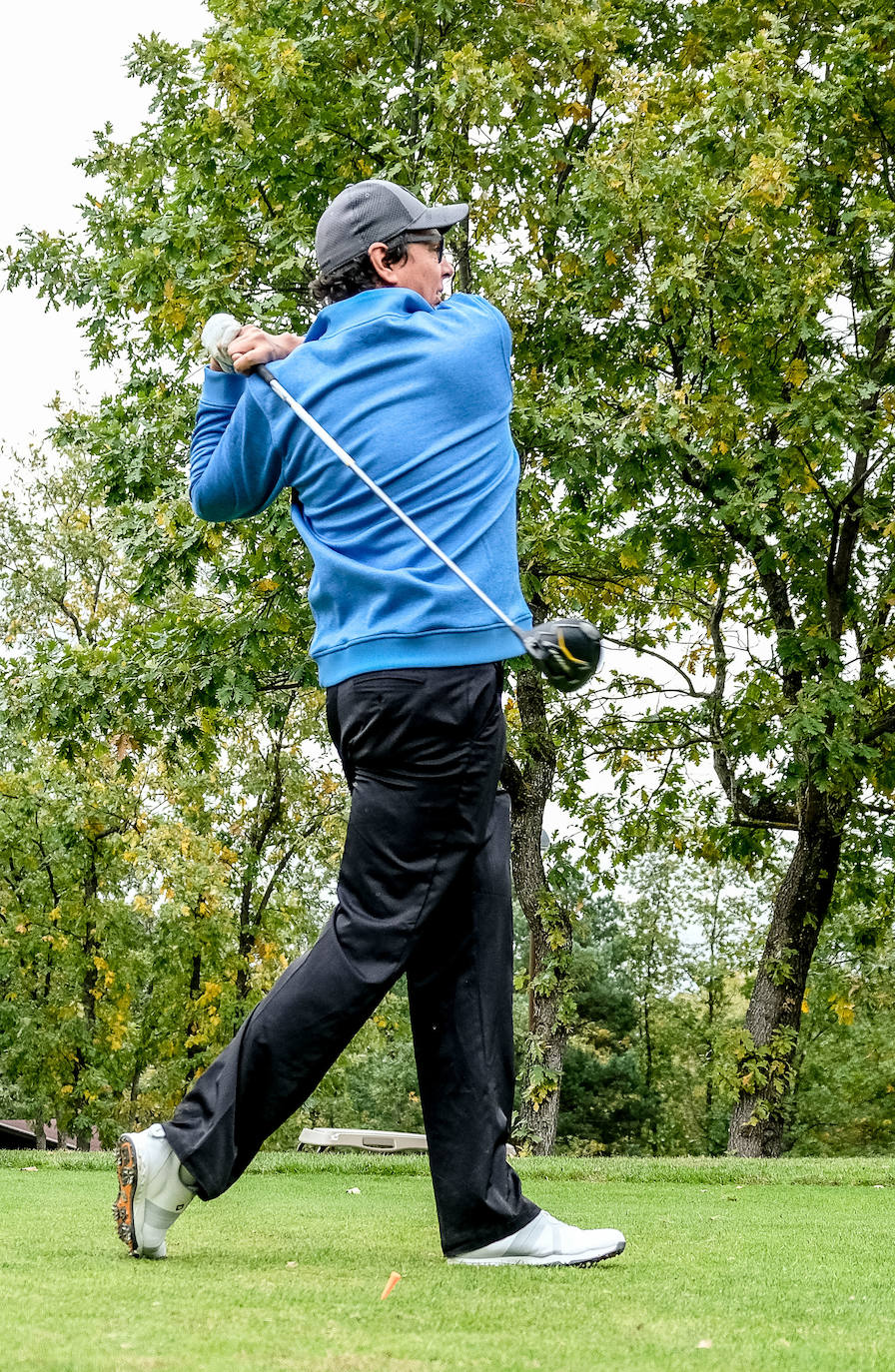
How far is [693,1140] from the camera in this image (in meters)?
41.2

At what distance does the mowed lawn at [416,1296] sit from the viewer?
6.08 ft

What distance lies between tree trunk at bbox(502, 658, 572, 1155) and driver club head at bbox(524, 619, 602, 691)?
1139 centimetres

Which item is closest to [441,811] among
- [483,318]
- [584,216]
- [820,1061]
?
[483,318]

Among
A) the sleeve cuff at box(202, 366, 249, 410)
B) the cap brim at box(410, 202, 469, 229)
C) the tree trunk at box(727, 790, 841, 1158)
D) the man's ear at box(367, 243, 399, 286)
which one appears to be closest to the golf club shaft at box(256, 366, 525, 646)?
the sleeve cuff at box(202, 366, 249, 410)

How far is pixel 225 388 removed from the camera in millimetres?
3271

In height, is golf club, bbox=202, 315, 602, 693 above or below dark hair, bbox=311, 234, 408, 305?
below

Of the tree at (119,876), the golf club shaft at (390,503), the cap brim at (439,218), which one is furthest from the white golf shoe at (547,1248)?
the tree at (119,876)

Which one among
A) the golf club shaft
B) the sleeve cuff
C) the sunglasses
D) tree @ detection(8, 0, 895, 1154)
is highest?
tree @ detection(8, 0, 895, 1154)

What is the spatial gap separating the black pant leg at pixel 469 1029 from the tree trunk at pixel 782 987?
12.6m

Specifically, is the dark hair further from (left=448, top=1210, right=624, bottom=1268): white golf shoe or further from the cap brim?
(left=448, top=1210, right=624, bottom=1268): white golf shoe

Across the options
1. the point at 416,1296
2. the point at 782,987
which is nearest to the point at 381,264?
the point at 416,1296

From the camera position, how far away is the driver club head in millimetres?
2816

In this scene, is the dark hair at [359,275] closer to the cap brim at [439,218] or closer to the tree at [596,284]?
the cap brim at [439,218]

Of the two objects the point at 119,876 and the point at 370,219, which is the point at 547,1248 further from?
the point at 119,876
